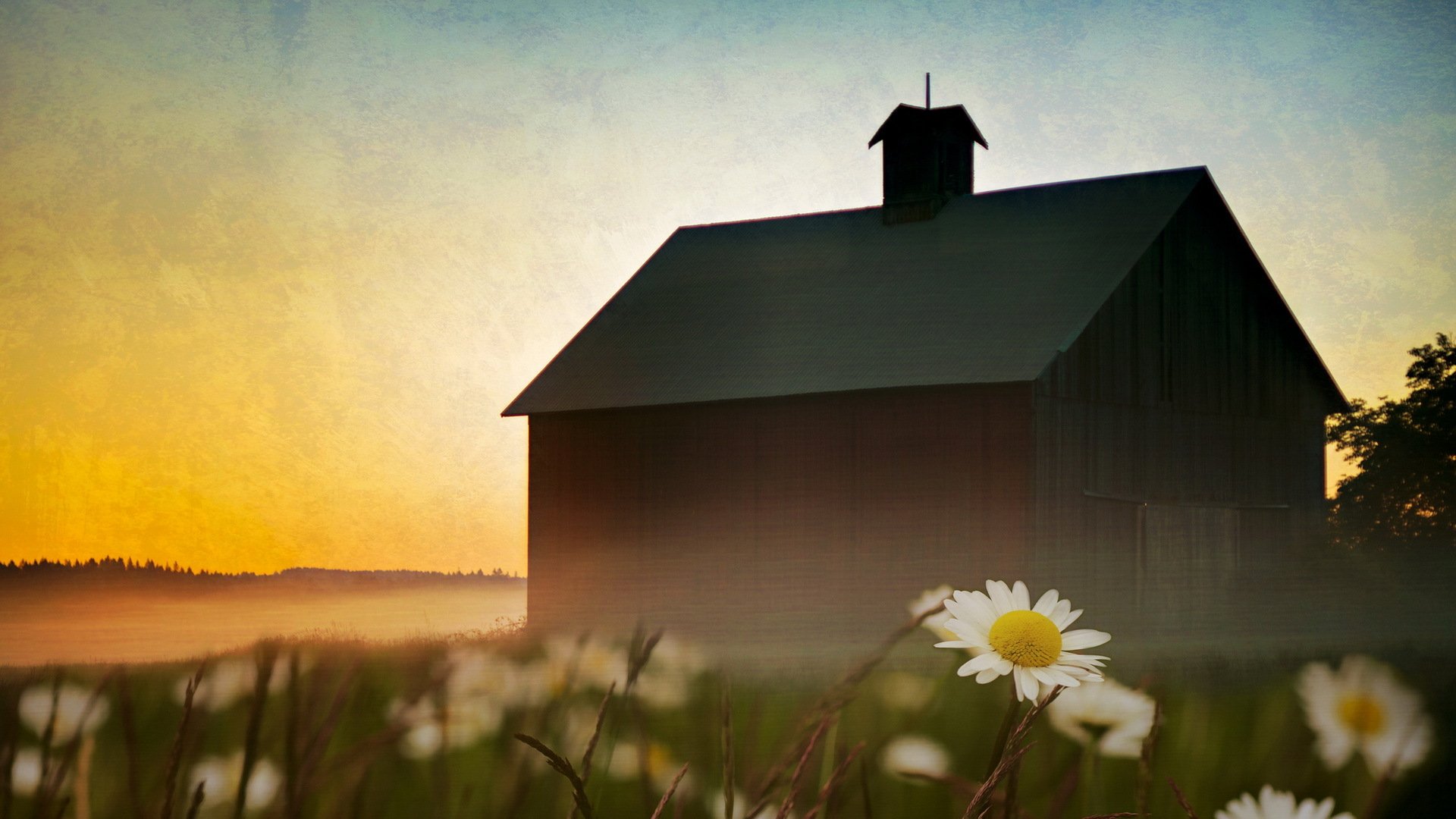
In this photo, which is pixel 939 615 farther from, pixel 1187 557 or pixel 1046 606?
pixel 1187 557

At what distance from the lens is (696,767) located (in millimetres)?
1685

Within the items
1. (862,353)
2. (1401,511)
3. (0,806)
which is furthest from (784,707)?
(1401,511)

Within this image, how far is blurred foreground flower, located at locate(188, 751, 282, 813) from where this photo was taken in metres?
1.43

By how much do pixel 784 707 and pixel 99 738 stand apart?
1.07 m

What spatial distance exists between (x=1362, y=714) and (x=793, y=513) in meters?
13.0

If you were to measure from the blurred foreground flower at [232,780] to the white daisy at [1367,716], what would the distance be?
117 cm

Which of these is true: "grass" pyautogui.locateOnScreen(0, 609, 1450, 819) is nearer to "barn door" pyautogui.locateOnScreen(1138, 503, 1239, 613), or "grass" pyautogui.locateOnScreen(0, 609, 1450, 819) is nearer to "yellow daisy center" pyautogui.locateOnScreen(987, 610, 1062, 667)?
"yellow daisy center" pyautogui.locateOnScreen(987, 610, 1062, 667)

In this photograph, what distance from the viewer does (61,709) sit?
151cm

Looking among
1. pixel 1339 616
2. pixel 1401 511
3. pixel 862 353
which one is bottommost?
pixel 1339 616

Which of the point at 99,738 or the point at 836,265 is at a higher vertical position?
the point at 836,265

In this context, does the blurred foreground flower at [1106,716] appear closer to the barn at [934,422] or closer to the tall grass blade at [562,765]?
the tall grass blade at [562,765]

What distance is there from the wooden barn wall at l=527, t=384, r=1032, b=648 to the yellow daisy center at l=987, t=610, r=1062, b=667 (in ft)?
39.4

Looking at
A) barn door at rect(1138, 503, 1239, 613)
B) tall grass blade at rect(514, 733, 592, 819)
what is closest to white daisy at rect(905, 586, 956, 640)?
tall grass blade at rect(514, 733, 592, 819)

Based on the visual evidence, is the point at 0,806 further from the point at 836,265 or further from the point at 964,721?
the point at 836,265
